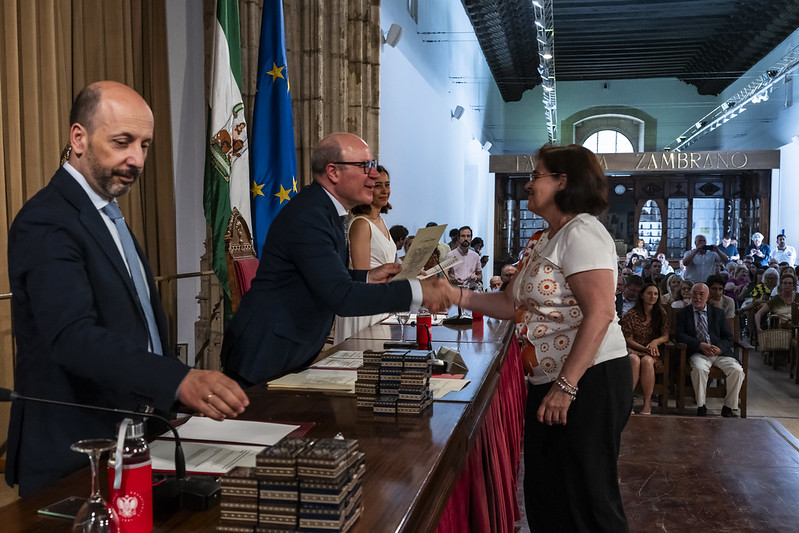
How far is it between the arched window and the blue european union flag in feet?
67.3

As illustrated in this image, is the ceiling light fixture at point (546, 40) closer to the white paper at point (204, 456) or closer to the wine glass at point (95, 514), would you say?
the white paper at point (204, 456)

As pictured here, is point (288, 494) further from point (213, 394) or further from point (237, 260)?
point (237, 260)

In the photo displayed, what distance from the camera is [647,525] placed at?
3.37 m

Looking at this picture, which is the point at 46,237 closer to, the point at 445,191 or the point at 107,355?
the point at 107,355

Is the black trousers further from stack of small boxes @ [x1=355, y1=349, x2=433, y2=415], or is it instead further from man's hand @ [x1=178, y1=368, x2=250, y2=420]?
man's hand @ [x1=178, y1=368, x2=250, y2=420]

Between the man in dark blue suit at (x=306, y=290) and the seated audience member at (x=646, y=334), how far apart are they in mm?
4403

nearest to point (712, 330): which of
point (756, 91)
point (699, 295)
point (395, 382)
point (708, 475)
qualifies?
point (699, 295)

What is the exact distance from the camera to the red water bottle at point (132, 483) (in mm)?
1121

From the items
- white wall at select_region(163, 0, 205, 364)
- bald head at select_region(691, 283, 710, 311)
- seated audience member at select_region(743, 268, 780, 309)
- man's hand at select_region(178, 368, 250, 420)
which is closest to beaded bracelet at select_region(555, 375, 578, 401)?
man's hand at select_region(178, 368, 250, 420)

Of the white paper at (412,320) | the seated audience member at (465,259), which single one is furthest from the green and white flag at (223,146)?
the seated audience member at (465,259)

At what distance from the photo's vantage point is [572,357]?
2.25 m

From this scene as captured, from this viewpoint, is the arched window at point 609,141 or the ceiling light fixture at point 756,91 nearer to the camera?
the ceiling light fixture at point 756,91

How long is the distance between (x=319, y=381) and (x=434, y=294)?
47 centimetres

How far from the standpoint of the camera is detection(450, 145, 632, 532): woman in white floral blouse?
2.26 metres
